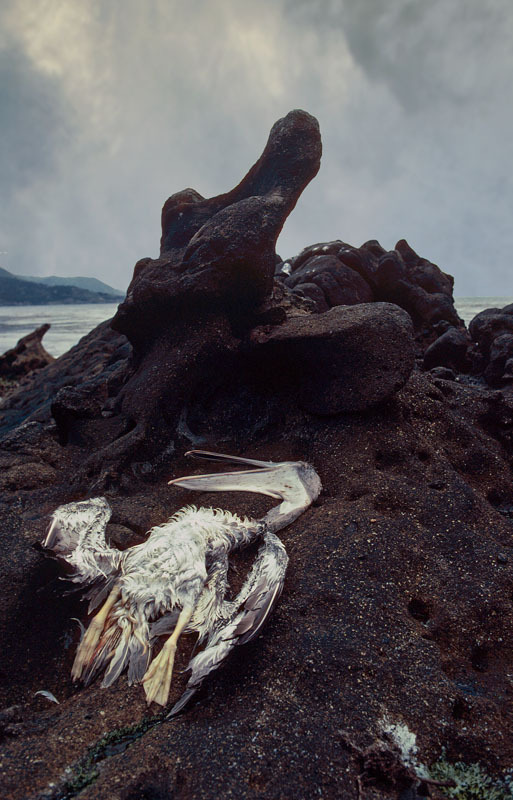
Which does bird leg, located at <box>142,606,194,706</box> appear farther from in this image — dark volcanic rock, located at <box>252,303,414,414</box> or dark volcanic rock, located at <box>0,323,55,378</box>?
dark volcanic rock, located at <box>0,323,55,378</box>

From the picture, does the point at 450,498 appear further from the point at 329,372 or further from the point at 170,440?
the point at 170,440

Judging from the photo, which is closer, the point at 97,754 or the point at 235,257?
the point at 97,754

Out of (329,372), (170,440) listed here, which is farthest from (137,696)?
(329,372)

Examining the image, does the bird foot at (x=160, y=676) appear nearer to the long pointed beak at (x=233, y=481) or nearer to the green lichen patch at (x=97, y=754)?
the green lichen patch at (x=97, y=754)

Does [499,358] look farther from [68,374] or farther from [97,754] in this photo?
[68,374]

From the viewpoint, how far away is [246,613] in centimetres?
265

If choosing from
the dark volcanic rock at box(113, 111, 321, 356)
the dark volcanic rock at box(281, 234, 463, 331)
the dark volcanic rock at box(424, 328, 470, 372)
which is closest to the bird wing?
the dark volcanic rock at box(113, 111, 321, 356)

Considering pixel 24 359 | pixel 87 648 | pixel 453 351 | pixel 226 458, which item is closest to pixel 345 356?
pixel 226 458

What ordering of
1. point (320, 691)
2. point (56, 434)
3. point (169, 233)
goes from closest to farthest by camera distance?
point (320, 691), point (56, 434), point (169, 233)

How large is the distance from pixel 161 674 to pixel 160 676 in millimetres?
11

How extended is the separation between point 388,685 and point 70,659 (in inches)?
73.6

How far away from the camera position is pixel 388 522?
133 inches

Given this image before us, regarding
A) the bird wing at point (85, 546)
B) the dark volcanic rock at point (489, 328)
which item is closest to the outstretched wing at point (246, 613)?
the bird wing at point (85, 546)

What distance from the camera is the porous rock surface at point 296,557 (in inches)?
84.5
